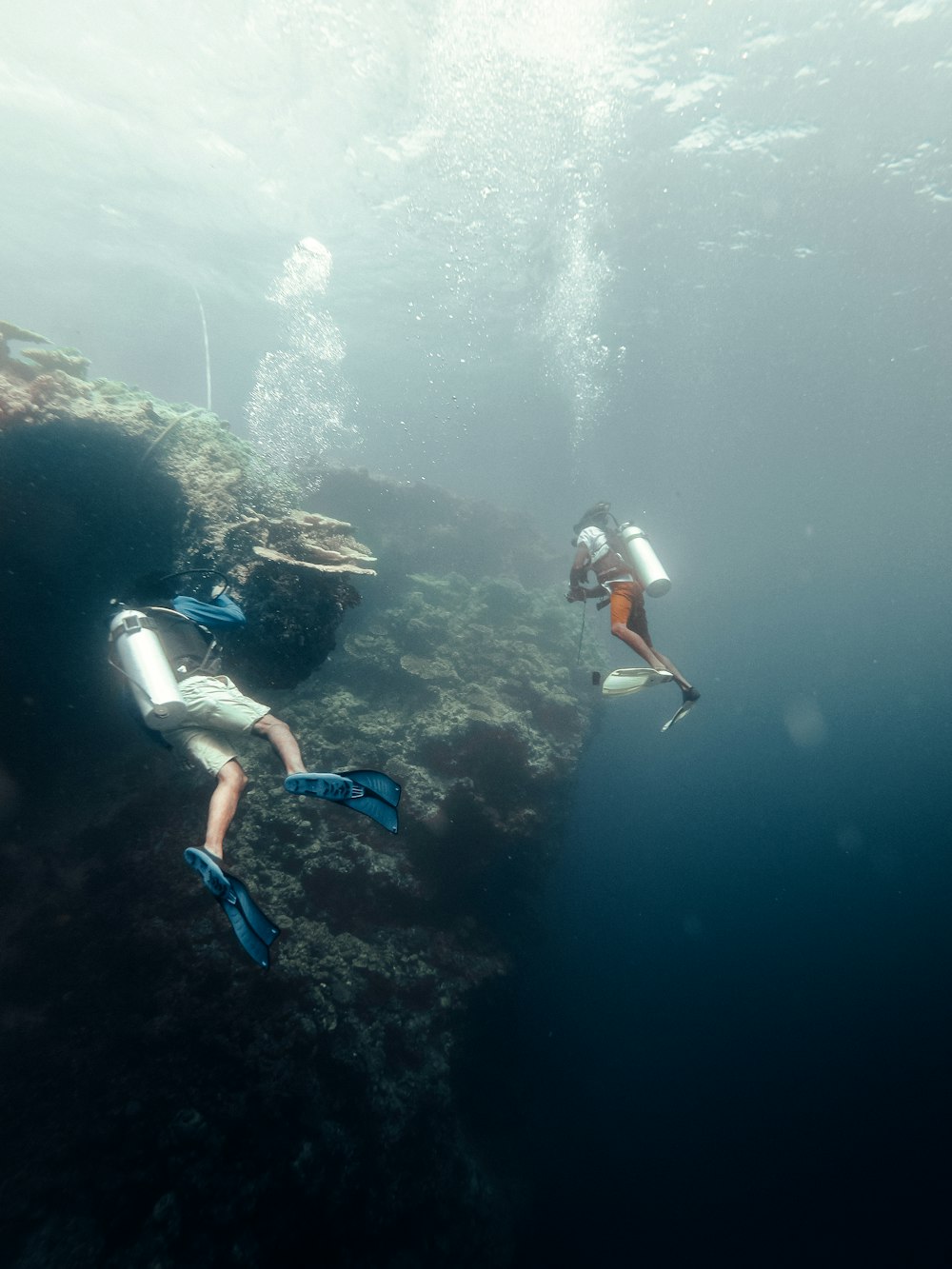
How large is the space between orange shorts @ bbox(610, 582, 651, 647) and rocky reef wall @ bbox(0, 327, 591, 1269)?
11.2ft

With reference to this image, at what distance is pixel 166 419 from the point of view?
693cm

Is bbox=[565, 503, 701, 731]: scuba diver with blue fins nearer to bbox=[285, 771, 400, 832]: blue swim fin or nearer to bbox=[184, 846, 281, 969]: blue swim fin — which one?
bbox=[285, 771, 400, 832]: blue swim fin

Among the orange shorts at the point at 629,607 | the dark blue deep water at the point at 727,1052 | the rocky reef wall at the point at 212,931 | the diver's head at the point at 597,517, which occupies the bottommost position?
the dark blue deep water at the point at 727,1052

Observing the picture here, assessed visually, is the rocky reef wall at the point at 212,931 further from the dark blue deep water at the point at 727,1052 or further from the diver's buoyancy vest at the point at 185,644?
the dark blue deep water at the point at 727,1052

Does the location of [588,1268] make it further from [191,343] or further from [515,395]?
[191,343]

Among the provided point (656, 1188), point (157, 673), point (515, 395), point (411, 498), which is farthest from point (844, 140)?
point (515, 395)

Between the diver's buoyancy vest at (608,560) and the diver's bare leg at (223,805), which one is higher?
the diver's buoyancy vest at (608,560)

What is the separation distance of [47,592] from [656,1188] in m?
12.9

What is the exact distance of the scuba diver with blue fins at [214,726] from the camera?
3.20 m

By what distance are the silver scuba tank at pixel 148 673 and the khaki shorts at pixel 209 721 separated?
0.17 meters

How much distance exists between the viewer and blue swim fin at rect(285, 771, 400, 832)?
11.0ft

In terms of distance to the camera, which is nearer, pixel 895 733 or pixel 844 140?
pixel 844 140

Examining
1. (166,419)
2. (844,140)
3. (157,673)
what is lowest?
(157,673)

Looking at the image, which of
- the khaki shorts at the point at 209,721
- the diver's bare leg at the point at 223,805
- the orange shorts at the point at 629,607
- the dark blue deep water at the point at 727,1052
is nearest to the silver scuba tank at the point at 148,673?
the khaki shorts at the point at 209,721
